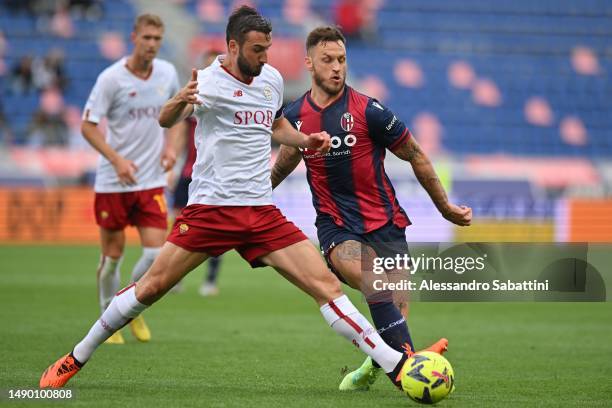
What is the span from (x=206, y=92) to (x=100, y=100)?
3193 mm

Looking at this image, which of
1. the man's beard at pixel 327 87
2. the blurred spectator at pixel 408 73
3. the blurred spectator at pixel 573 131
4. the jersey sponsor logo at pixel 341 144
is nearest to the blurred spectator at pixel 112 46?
the blurred spectator at pixel 408 73

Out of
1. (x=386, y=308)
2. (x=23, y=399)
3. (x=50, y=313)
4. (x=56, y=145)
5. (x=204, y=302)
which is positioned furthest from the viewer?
(x=56, y=145)

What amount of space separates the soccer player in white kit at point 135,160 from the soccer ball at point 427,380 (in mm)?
3848

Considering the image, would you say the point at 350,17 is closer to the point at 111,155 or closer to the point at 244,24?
the point at 111,155

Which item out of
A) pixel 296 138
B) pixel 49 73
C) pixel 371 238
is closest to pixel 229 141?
pixel 296 138

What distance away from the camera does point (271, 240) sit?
21.5 ft

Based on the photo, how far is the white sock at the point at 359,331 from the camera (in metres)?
6.40

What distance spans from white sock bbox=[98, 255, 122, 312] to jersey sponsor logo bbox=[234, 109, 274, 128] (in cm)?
339

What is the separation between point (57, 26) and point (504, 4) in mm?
13813

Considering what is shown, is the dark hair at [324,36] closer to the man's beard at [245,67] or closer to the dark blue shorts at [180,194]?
the man's beard at [245,67]

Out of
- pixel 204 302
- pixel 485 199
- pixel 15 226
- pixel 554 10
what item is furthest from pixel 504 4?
pixel 204 302

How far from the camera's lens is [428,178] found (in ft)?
23.1

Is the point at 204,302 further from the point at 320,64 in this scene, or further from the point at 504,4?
the point at 504,4

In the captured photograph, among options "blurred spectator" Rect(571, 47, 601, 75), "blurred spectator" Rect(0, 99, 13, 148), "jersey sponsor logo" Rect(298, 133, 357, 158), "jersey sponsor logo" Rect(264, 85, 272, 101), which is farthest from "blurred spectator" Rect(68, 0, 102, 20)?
"jersey sponsor logo" Rect(264, 85, 272, 101)
